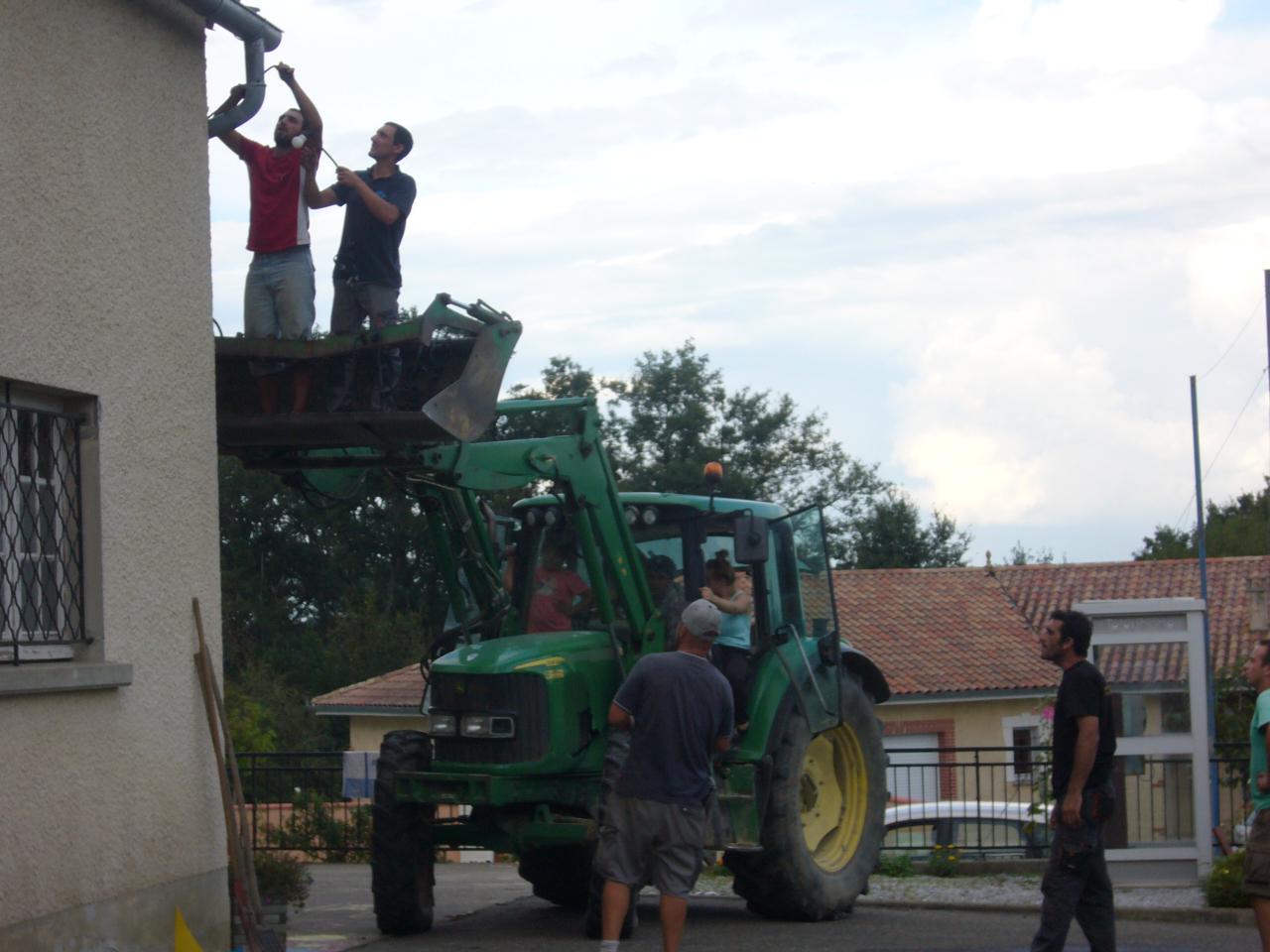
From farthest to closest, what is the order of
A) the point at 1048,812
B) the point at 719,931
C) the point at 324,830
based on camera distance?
the point at 324,830, the point at 1048,812, the point at 719,931

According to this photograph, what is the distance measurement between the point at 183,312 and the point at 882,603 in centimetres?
3256

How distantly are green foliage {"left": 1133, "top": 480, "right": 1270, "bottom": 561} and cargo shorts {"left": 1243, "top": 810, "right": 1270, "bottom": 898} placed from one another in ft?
199

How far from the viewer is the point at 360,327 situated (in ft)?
33.4

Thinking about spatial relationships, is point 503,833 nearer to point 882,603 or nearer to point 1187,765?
point 1187,765

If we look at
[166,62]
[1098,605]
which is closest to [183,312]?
[166,62]

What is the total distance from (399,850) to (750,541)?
2730mm

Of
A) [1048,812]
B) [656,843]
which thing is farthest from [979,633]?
[656,843]

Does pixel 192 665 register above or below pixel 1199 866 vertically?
above

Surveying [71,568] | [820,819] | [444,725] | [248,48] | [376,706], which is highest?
[248,48]

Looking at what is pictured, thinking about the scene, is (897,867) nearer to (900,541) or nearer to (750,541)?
(750,541)

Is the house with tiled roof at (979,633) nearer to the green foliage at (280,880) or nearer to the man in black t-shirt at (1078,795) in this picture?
the green foliage at (280,880)

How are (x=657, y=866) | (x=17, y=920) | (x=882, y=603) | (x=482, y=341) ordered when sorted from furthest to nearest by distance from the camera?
(x=882, y=603) < (x=482, y=341) < (x=657, y=866) < (x=17, y=920)

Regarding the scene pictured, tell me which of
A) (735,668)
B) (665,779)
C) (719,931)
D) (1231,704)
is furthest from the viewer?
(1231,704)

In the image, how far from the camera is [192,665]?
29.0 ft
